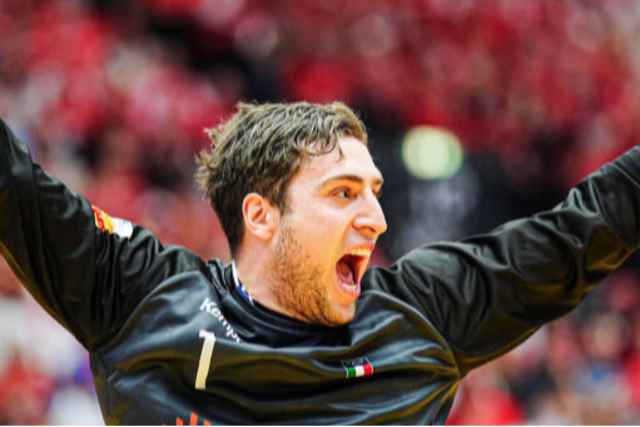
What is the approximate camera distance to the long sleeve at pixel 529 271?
1876mm

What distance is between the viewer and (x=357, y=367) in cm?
176

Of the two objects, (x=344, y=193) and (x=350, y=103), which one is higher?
(x=350, y=103)

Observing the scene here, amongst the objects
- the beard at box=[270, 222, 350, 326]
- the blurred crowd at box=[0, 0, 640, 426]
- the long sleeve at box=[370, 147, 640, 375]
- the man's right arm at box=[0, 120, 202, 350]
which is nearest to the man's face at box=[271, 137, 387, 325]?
the beard at box=[270, 222, 350, 326]

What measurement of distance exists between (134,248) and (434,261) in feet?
2.19

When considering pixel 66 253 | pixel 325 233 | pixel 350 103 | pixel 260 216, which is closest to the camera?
pixel 66 253

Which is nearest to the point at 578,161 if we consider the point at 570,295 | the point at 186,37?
the point at 186,37

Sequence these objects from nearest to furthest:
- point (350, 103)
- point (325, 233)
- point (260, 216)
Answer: point (325, 233) < point (260, 216) < point (350, 103)

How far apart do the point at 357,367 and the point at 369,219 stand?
0.31 m

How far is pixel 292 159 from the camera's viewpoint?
1.88 meters

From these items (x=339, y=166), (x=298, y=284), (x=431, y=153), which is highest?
(x=431, y=153)

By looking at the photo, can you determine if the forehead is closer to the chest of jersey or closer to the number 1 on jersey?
the chest of jersey

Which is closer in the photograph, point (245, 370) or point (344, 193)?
point (245, 370)

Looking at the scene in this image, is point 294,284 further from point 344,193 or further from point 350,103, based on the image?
point 350,103

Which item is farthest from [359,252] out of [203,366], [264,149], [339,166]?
[203,366]
